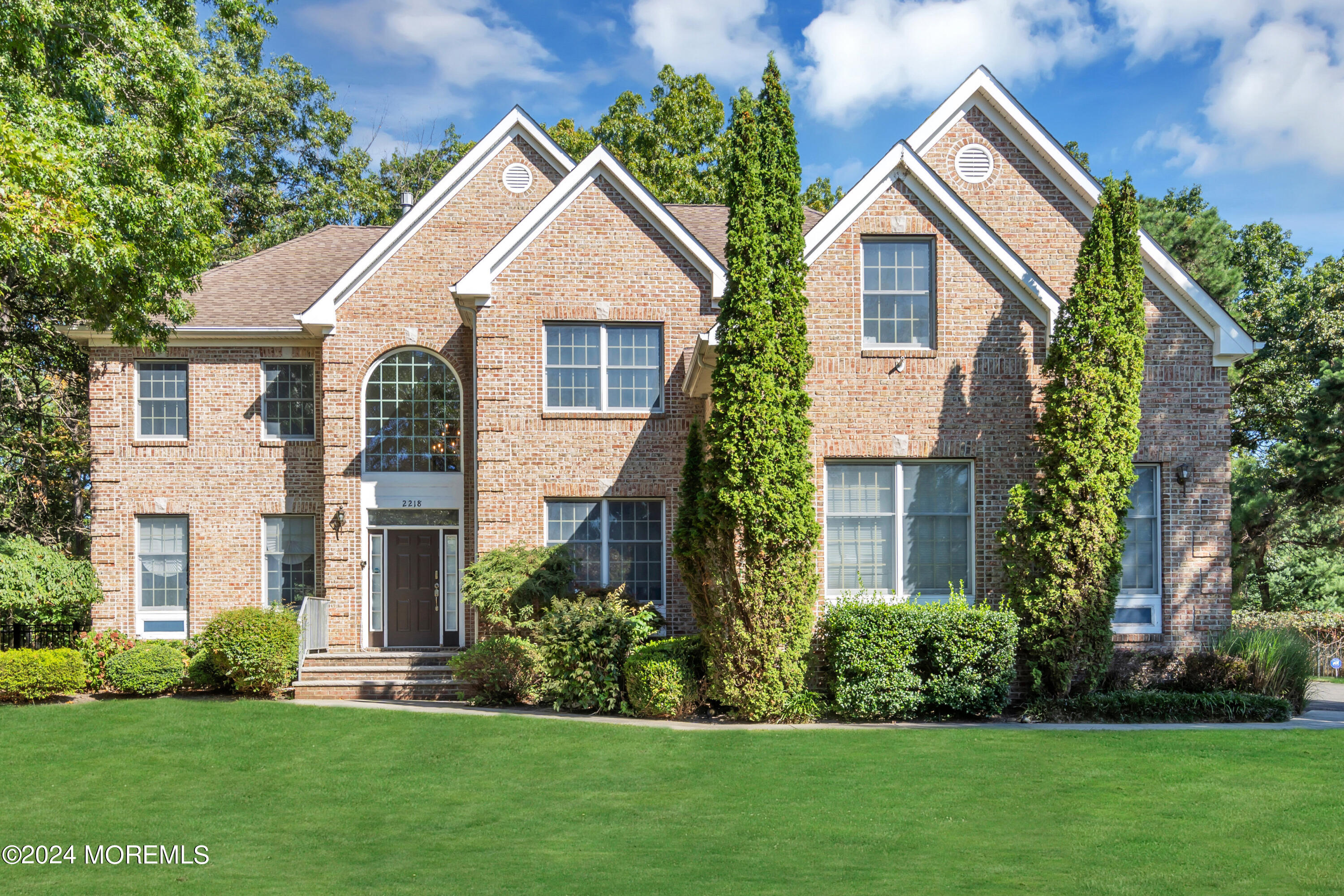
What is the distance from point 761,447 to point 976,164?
24.8 feet

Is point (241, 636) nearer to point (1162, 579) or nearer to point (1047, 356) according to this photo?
point (1047, 356)

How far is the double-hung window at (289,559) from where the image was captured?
18641 mm

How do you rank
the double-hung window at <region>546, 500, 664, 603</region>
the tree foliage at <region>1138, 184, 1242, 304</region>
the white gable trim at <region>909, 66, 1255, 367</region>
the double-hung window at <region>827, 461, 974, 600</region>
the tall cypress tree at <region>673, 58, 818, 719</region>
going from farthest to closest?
the tree foliage at <region>1138, 184, 1242, 304</region>
the double-hung window at <region>546, 500, 664, 603</region>
the white gable trim at <region>909, 66, 1255, 367</region>
the double-hung window at <region>827, 461, 974, 600</region>
the tall cypress tree at <region>673, 58, 818, 719</region>

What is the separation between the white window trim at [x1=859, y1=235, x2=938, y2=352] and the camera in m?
14.8

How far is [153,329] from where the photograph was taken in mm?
16891

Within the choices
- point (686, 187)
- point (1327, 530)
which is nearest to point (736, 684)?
point (1327, 530)

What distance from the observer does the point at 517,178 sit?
1934 centimetres

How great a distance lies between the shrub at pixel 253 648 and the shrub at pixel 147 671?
2.27 ft

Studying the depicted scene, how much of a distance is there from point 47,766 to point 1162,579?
15.5 m

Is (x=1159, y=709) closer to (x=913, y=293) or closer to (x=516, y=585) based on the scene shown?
(x=913, y=293)

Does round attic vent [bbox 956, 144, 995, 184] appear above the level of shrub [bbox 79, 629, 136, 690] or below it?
above

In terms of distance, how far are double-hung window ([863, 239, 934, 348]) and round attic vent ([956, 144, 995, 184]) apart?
107 inches

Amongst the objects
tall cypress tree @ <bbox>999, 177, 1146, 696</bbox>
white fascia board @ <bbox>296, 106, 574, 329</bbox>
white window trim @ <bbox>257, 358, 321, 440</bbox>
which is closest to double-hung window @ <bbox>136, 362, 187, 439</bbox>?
white window trim @ <bbox>257, 358, 321, 440</bbox>

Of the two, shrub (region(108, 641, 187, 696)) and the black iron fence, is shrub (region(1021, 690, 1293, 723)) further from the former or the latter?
the black iron fence
